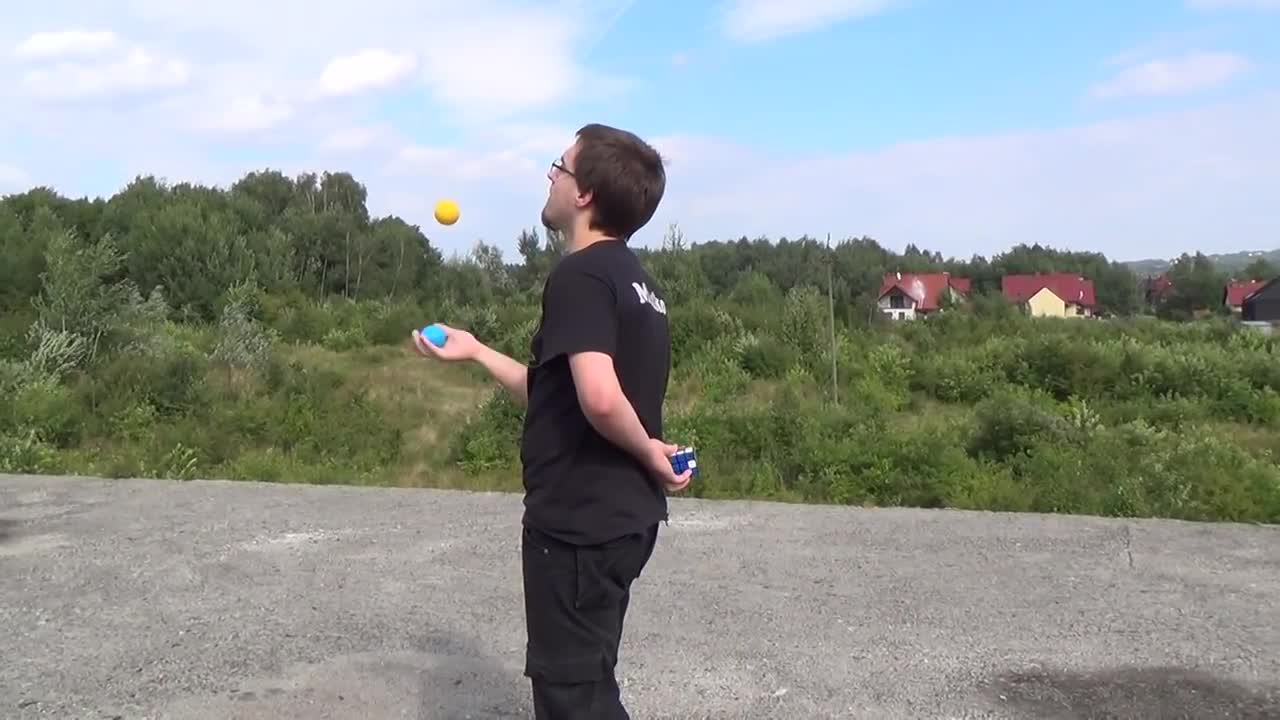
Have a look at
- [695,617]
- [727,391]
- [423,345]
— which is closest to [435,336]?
[423,345]

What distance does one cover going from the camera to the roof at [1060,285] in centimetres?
5272

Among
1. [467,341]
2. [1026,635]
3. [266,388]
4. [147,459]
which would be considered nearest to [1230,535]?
[1026,635]

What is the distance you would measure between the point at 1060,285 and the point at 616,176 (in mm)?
57612

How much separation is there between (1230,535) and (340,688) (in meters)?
5.31

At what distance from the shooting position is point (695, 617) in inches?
204

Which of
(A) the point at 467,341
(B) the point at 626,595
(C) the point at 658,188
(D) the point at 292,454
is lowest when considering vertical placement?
(D) the point at 292,454

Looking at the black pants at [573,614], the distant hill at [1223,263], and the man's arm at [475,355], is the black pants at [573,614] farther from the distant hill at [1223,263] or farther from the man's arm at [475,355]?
the distant hill at [1223,263]

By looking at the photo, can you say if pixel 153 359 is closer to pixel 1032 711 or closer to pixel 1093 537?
pixel 1093 537

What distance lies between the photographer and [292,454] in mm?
12414

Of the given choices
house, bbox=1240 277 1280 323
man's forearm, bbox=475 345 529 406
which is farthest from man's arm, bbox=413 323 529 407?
house, bbox=1240 277 1280 323

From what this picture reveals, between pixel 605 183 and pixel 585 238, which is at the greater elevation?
pixel 605 183

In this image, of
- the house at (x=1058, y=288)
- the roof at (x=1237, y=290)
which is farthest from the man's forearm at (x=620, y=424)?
the roof at (x=1237, y=290)

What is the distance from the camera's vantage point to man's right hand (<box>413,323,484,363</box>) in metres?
2.68

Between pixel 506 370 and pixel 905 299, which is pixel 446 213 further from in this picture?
pixel 905 299
